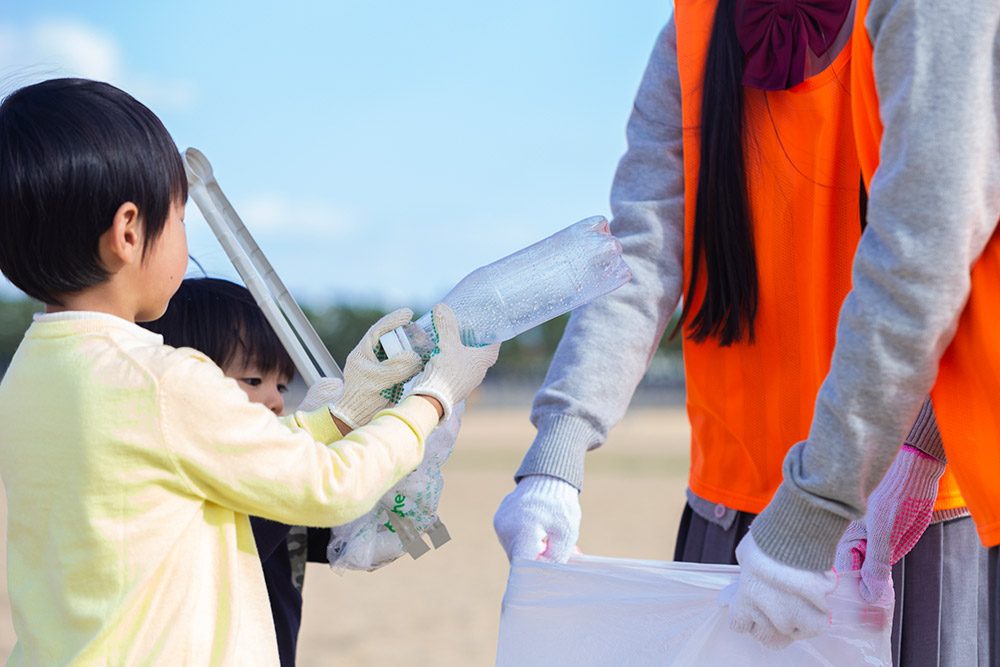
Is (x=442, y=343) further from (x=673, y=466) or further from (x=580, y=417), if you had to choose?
(x=673, y=466)

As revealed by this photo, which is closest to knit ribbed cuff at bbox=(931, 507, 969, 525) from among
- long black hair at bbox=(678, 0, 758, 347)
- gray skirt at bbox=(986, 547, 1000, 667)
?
gray skirt at bbox=(986, 547, 1000, 667)

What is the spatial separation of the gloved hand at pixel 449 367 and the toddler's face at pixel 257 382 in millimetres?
760

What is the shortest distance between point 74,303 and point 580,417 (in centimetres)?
93

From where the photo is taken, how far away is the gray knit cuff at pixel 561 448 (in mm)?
2158

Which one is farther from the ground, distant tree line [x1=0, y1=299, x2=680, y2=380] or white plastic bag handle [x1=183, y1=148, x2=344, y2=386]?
white plastic bag handle [x1=183, y1=148, x2=344, y2=386]

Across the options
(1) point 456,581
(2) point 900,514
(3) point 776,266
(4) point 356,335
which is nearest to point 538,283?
(3) point 776,266

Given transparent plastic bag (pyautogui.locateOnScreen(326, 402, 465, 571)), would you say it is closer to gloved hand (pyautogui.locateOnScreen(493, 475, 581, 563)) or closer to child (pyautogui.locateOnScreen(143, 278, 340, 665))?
gloved hand (pyautogui.locateOnScreen(493, 475, 581, 563))

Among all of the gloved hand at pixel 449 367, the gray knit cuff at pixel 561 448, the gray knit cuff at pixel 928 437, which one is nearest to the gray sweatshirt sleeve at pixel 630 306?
the gray knit cuff at pixel 561 448

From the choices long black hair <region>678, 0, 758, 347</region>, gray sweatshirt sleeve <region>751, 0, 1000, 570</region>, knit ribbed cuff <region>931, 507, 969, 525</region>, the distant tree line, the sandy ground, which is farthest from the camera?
the distant tree line

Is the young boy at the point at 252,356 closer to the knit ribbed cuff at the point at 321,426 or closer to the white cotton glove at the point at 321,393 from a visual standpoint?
the white cotton glove at the point at 321,393

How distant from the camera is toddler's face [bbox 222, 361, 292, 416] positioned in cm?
260

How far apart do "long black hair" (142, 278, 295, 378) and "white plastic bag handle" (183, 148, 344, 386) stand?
0.41 meters

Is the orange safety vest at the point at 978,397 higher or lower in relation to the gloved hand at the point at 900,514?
higher

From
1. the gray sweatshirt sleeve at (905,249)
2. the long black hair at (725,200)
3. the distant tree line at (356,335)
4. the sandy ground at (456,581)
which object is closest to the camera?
the gray sweatshirt sleeve at (905,249)
